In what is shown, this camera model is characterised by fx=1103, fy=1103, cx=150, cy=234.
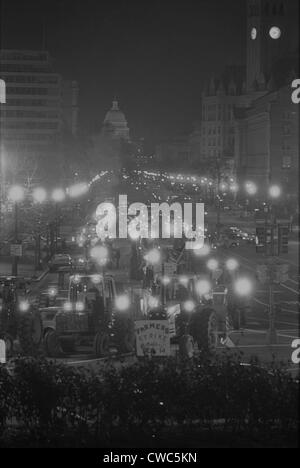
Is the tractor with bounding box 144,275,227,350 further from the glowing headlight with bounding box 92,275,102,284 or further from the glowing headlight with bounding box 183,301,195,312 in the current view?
the glowing headlight with bounding box 92,275,102,284

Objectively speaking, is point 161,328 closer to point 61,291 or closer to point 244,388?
point 244,388

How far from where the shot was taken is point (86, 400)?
628 inches

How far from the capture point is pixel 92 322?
24.7 metres

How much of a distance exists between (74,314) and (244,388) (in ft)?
30.6

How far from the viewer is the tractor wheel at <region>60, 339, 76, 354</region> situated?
985 inches

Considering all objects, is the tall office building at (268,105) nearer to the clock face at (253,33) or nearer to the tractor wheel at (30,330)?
the clock face at (253,33)

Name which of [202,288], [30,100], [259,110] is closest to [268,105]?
[259,110]

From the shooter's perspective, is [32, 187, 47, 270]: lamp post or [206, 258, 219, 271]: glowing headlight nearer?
[206, 258, 219, 271]: glowing headlight

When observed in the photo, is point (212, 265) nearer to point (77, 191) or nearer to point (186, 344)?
point (186, 344)

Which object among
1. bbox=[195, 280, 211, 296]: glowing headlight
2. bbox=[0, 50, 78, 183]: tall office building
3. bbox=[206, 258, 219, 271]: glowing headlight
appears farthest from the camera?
bbox=[0, 50, 78, 183]: tall office building

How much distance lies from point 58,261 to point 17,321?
2692cm

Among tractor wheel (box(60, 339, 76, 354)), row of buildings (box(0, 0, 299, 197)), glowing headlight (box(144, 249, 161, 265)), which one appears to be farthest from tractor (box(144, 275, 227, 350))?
row of buildings (box(0, 0, 299, 197))

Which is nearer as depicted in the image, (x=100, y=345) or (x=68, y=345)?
(x=100, y=345)

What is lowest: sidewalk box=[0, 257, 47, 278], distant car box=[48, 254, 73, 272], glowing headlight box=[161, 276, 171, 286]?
glowing headlight box=[161, 276, 171, 286]
